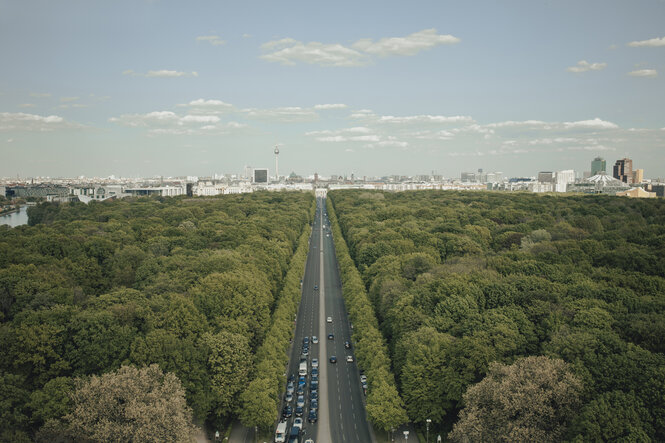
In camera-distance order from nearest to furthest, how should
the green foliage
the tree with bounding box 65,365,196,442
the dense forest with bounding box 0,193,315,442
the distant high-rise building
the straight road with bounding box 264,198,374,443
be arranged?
the tree with bounding box 65,365,196,442
the dense forest with bounding box 0,193,315,442
the green foliage
the straight road with bounding box 264,198,374,443
the distant high-rise building

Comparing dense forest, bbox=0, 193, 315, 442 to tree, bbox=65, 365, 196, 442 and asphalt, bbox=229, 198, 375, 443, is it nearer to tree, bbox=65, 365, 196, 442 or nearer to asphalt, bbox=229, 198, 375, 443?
tree, bbox=65, 365, 196, 442

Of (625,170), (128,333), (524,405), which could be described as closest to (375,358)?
(524,405)

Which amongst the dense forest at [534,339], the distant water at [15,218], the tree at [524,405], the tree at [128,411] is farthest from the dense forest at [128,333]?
the distant water at [15,218]

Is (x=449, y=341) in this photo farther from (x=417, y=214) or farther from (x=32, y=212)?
(x=32, y=212)

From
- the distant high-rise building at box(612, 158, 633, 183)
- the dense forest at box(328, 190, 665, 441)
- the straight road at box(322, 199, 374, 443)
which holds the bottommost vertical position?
the straight road at box(322, 199, 374, 443)

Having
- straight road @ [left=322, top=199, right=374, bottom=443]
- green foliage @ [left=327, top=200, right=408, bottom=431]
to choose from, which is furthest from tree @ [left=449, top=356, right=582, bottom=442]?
straight road @ [left=322, top=199, right=374, bottom=443]

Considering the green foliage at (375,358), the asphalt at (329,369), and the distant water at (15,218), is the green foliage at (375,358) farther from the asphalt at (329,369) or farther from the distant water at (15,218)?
the distant water at (15,218)
